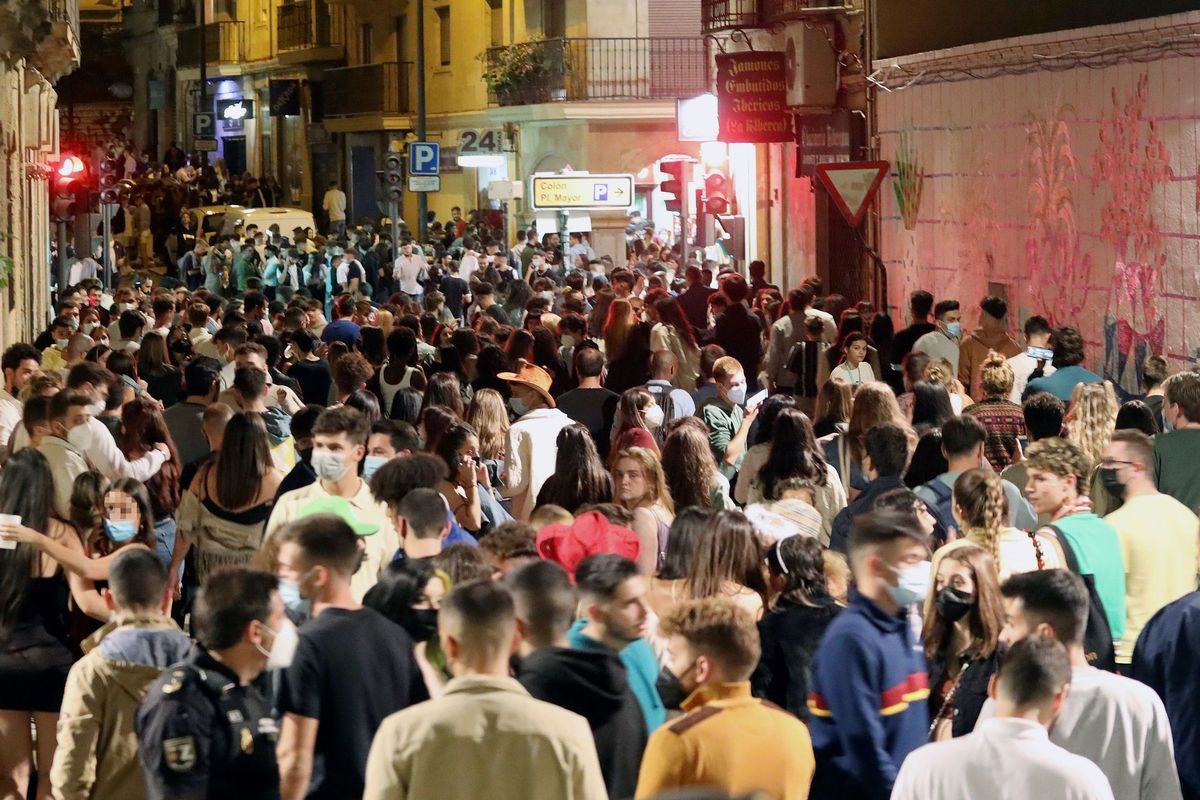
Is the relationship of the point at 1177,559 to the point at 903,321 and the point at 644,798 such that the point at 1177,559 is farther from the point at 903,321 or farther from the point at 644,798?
the point at 903,321

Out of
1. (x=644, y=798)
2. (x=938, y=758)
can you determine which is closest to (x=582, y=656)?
(x=644, y=798)

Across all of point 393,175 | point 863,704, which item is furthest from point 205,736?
point 393,175

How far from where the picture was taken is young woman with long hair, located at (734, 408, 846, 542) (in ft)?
32.3

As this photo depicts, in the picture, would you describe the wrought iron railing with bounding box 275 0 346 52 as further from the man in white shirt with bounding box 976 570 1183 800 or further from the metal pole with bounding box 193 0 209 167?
the man in white shirt with bounding box 976 570 1183 800

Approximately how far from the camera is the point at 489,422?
12.0 metres

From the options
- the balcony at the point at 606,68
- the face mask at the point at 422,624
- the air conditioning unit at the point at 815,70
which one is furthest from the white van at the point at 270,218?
the face mask at the point at 422,624

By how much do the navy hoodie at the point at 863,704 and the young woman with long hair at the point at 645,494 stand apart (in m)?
2.78

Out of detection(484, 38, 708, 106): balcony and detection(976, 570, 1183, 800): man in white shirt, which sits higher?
detection(484, 38, 708, 106): balcony

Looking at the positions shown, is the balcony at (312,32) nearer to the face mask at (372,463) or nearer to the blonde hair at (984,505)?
the face mask at (372,463)

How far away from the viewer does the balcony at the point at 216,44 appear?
63875 millimetres

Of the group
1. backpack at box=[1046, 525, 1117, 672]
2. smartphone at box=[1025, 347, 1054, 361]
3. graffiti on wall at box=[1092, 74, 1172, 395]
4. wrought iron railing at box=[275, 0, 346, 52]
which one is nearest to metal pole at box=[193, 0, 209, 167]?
wrought iron railing at box=[275, 0, 346, 52]

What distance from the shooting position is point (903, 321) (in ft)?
79.1

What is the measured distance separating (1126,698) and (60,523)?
173 inches

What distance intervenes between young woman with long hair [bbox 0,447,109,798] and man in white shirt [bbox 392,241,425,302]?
67.5 feet
